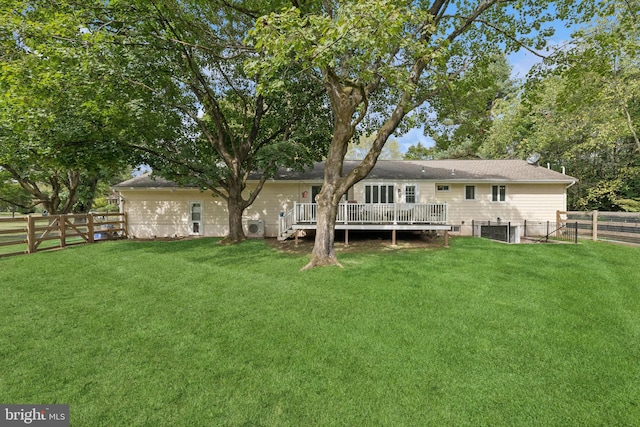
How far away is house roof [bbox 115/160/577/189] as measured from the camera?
15.2 m

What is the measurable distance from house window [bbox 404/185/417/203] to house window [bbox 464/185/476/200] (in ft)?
9.41

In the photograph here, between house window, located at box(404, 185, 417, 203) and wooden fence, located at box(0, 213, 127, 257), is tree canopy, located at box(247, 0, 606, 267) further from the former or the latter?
wooden fence, located at box(0, 213, 127, 257)

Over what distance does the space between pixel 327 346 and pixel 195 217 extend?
14038mm

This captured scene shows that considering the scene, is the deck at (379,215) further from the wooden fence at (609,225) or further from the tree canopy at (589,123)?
the wooden fence at (609,225)

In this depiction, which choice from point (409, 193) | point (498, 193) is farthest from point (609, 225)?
point (409, 193)

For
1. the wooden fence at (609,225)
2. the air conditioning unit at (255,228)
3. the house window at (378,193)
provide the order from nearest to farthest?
the wooden fence at (609,225)
the house window at (378,193)
the air conditioning unit at (255,228)

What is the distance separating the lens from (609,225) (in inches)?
497

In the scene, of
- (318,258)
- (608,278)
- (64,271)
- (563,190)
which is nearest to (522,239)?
(563,190)

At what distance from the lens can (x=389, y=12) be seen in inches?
203

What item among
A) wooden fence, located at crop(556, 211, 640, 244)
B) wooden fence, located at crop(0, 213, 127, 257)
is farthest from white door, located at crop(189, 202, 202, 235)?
wooden fence, located at crop(556, 211, 640, 244)

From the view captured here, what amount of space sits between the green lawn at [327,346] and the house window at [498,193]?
334 inches

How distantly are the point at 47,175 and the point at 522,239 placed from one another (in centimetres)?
2696

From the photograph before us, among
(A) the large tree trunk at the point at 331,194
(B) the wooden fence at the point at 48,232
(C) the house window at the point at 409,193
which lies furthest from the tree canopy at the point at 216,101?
(C) the house window at the point at 409,193

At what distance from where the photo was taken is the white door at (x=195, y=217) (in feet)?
52.5
